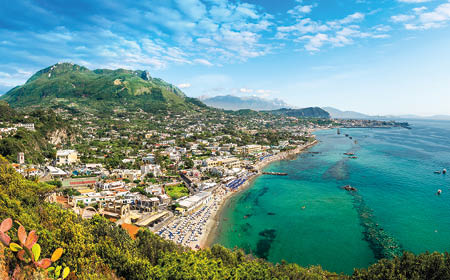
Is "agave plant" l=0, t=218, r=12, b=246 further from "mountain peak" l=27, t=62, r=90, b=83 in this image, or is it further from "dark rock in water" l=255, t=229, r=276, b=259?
"mountain peak" l=27, t=62, r=90, b=83

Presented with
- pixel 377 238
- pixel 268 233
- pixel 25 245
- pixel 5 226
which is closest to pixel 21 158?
pixel 268 233

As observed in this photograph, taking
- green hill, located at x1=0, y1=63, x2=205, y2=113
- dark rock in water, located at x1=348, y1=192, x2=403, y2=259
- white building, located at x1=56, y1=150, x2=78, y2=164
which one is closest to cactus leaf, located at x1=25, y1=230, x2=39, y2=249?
dark rock in water, located at x1=348, y1=192, x2=403, y2=259

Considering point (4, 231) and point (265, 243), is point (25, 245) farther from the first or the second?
point (265, 243)

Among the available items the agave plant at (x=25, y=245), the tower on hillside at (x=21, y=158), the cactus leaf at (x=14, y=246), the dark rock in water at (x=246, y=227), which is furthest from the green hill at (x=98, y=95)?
the cactus leaf at (x=14, y=246)

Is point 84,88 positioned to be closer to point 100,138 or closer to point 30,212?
point 100,138

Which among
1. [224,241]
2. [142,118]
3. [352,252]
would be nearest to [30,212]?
[224,241]

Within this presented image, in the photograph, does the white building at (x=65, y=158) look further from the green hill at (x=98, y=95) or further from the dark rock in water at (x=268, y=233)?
the green hill at (x=98, y=95)
